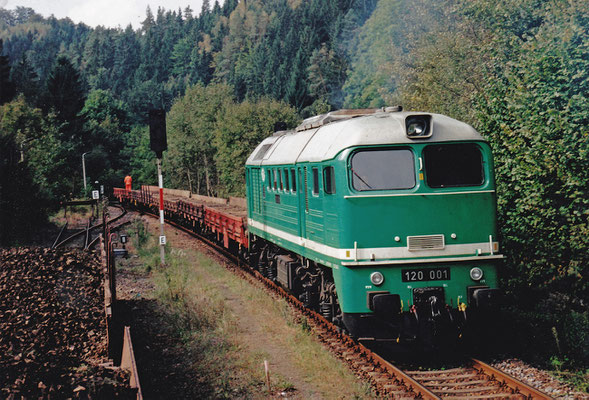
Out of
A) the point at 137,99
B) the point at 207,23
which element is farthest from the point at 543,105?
the point at 207,23

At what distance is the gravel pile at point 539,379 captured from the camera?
840 centimetres

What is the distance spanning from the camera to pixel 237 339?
12.0 m

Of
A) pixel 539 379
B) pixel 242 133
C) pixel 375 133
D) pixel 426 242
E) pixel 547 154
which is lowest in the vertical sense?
pixel 539 379

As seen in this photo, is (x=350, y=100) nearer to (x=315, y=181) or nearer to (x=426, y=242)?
(x=315, y=181)

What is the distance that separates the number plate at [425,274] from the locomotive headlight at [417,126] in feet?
6.81

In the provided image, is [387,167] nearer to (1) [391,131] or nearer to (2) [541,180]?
(1) [391,131]

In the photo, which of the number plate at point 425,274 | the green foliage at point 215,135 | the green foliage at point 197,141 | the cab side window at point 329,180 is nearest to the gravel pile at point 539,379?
the number plate at point 425,274

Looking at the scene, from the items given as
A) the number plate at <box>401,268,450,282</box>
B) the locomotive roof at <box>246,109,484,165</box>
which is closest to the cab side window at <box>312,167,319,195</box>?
the locomotive roof at <box>246,109,484,165</box>

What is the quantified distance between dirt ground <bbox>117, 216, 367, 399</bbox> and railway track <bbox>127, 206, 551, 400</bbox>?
0.30 metres

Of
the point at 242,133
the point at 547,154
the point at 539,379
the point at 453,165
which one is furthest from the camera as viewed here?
the point at 242,133

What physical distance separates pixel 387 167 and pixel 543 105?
12.8ft

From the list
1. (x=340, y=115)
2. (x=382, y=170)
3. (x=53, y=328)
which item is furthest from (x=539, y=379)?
(x=53, y=328)

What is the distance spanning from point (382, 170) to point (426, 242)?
1.29 m

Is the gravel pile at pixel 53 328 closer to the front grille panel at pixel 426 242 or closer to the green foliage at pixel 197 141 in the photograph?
the front grille panel at pixel 426 242
